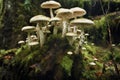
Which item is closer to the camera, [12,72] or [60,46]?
[60,46]

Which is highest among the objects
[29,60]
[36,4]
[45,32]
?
Result: [36,4]

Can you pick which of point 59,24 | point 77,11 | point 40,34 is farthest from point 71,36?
point 40,34

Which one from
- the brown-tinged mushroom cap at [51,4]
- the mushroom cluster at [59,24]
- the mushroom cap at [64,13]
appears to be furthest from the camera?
the brown-tinged mushroom cap at [51,4]

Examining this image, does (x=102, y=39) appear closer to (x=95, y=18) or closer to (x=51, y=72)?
(x=95, y=18)

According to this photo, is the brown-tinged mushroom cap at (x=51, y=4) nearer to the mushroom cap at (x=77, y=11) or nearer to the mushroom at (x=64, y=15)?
the mushroom at (x=64, y=15)

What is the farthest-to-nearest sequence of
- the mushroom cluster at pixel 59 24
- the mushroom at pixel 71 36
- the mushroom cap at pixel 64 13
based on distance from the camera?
1. the mushroom at pixel 71 36
2. the mushroom cluster at pixel 59 24
3. the mushroom cap at pixel 64 13

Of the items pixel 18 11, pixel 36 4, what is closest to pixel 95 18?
pixel 36 4

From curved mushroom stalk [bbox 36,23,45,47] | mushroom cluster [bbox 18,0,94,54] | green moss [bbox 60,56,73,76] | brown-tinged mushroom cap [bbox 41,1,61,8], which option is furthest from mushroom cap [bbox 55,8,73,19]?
green moss [bbox 60,56,73,76]

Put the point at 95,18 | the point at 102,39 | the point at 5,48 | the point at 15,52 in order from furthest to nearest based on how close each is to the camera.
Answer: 1. the point at 95,18
2. the point at 102,39
3. the point at 5,48
4. the point at 15,52

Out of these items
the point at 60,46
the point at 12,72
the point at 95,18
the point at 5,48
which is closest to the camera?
the point at 60,46

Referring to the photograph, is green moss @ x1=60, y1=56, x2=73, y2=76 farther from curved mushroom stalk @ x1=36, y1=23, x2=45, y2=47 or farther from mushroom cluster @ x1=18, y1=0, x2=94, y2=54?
curved mushroom stalk @ x1=36, y1=23, x2=45, y2=47

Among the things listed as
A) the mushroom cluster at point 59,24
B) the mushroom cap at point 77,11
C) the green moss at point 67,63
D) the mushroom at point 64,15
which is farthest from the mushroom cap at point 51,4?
the green moss at point 67,63
